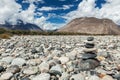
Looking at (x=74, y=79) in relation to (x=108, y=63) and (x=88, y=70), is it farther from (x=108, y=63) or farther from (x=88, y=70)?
(x=108, y=63)

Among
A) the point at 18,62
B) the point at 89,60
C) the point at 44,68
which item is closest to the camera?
the point at 44,68

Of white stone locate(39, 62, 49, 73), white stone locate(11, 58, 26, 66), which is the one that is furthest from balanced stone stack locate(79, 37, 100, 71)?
white stone locate(11, 58, 26, 66)

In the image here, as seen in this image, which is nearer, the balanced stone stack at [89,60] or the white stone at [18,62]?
the balanced stone stack at [89,60]

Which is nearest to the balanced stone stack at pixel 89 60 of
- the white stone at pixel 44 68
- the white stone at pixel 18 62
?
the white stone at pixel 44 68

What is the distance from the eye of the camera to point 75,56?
10000 mm

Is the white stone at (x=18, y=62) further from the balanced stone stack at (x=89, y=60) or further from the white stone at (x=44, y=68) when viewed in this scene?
the balanced stone stack at (x=89, y=60)

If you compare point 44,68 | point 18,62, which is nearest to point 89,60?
point 44,68

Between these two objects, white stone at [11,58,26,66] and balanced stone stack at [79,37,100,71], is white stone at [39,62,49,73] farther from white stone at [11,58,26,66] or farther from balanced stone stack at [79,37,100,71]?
balanced stone stack at [79,37,100,71]

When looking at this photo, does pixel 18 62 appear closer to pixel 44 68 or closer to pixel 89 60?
pixel 44 68

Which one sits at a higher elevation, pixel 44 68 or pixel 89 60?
pixel 89 60

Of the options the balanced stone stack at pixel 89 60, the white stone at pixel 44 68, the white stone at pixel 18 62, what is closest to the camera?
the white stone at pixel 44 68

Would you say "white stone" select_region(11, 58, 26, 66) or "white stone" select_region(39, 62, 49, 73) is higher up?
"white stone" select_region(11, 58, 26, 66)

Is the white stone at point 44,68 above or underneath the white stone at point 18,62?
underneath

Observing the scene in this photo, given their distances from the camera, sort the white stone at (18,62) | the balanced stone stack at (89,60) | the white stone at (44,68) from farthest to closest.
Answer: the white stone at (18,62) < the balanced stone stack at (89,60) < the white stone at (44,68)
